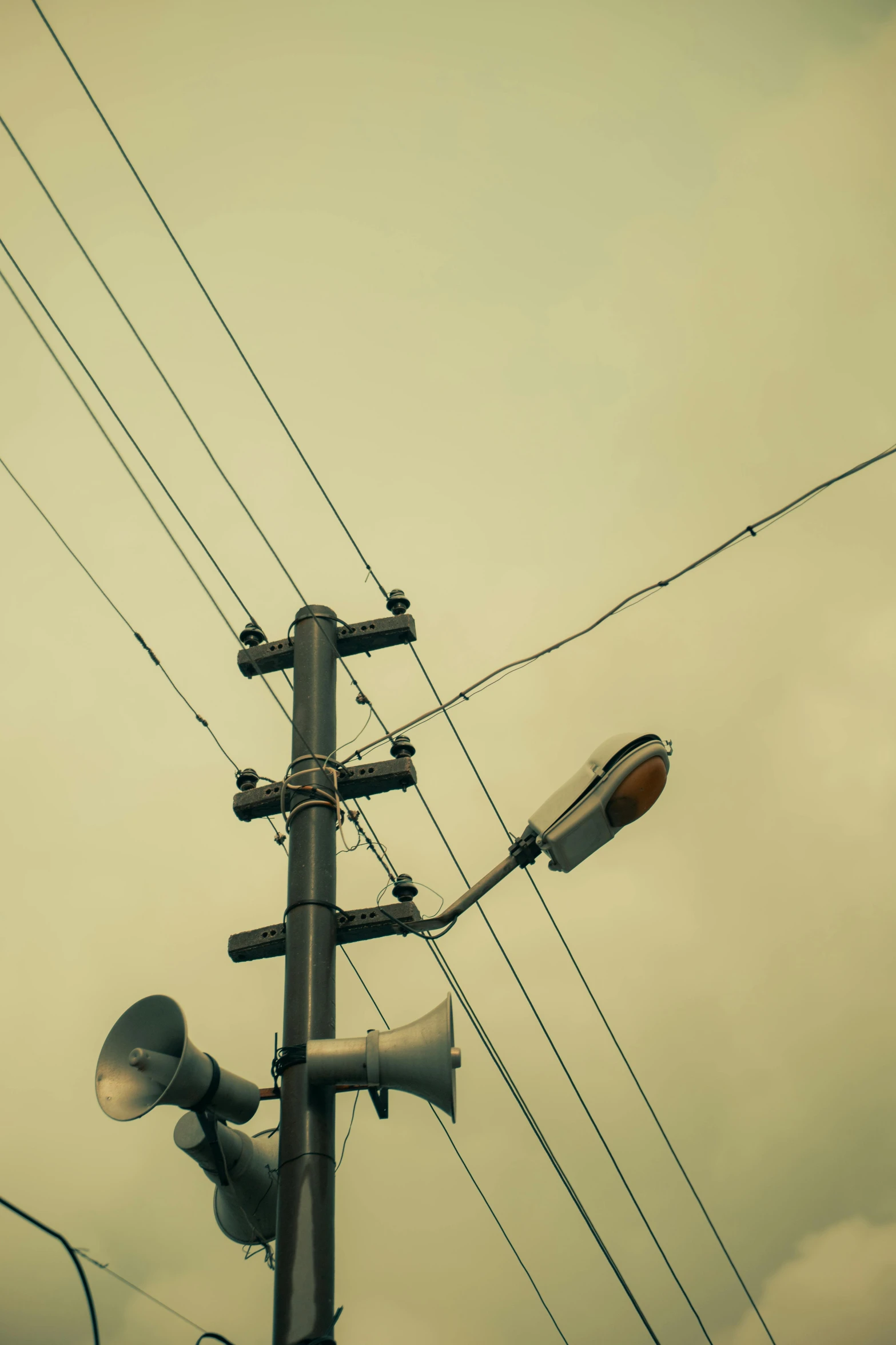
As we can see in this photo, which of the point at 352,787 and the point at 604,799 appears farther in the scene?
the point at 352,787

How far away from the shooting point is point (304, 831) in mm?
5000

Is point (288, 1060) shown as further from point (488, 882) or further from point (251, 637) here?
point (251, 637)

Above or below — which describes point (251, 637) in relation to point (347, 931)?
above

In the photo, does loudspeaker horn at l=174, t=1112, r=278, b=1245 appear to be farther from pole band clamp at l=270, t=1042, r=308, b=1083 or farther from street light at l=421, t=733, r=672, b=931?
street light at l=421, t=733, r=672, b=931

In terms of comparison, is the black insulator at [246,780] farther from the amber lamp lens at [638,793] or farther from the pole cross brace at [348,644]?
the amber lamp lens at [638,793]

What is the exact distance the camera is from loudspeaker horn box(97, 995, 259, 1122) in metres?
4.21

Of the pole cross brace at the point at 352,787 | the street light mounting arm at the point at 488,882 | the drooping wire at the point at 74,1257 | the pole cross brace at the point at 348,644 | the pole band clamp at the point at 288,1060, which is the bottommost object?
the drooping wire at the point at 74,1257

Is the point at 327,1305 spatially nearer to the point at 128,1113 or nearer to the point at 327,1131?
the point at 327,1131

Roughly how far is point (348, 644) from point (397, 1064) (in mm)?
2756

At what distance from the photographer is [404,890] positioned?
5.15 metres

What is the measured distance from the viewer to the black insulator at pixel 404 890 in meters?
5.14

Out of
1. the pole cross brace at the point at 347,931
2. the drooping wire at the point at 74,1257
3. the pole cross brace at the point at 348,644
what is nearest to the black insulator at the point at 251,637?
the pole cross brace at the point at 348,644

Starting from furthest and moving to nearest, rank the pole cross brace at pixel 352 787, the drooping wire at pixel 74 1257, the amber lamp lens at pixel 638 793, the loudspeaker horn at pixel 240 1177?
the pole cross brace at pixel 352 787
the amber lamp lens at pixel 638 793
the loudspeaker horn at pixel 240 1177
the drooping wire at pixel 74 1257

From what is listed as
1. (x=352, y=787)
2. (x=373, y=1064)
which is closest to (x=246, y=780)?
(x=352, y=787)
